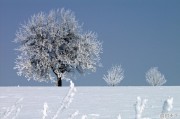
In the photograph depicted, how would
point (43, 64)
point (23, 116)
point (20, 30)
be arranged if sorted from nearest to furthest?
point (23, 116)
point (43, 64)
point (20, 30)

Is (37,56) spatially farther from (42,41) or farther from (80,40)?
(80,40)

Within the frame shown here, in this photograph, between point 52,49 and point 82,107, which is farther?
point 52,49

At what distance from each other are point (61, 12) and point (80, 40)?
4.32 metres

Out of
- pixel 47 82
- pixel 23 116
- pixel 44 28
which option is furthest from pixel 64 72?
pixel 23 116

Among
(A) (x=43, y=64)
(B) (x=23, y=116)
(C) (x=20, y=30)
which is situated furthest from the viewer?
(C) (x=20, y=30)

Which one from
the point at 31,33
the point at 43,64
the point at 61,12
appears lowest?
the point at 43,64

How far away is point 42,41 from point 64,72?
11.1 feet

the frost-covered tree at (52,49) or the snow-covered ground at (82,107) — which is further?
the frost-covered tree at (52,49)

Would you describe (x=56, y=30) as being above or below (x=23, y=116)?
above

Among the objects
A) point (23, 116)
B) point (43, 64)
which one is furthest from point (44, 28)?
point (23, 116)

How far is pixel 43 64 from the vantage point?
36031 mm

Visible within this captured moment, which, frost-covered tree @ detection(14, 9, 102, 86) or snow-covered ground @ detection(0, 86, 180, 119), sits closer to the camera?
snow-covered ground @ detection(0, 86, 180, 119)

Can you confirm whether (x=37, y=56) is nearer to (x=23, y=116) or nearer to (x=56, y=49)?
(x=56, y=49)

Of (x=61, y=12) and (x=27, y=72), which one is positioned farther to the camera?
(x=61, y=12)
